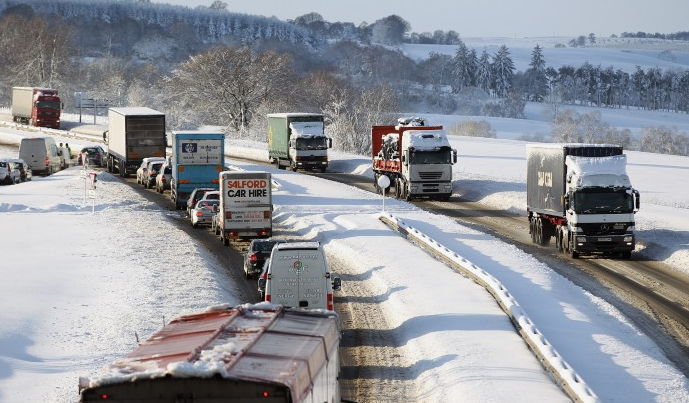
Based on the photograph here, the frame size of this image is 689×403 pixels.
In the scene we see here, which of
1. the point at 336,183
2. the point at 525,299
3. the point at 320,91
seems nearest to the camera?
the point at 525,299

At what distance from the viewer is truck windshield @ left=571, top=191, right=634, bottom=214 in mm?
37188

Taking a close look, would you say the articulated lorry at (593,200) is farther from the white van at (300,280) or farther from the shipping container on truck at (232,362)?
the shipping container on truck at (232,362)

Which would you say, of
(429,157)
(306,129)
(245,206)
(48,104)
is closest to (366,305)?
(245,206)

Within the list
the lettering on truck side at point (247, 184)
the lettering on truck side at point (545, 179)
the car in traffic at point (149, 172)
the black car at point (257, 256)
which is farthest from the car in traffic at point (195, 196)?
the lettering on truck side at point (545, 179)

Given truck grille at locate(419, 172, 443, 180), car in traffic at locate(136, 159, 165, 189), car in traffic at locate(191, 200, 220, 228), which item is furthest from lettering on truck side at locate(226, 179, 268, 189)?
car in traffic at locate(136, 159, 165, 189)

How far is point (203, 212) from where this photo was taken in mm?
45344

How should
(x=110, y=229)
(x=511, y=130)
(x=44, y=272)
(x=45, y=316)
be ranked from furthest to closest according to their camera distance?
(x=511, y=130)
(x=110, y=229)
(x=44, y=272)
(x=45, y=316)

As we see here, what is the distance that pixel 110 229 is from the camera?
44750mm

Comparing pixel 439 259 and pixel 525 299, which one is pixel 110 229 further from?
pixel 525 299

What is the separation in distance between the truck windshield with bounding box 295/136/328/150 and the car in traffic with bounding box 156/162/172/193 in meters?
12.8

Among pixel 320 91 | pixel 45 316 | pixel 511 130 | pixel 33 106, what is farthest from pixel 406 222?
pixel 511 130

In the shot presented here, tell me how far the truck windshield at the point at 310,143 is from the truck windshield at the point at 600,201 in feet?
116

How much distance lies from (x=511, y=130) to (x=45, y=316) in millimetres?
176035

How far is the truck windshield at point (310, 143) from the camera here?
7094cm
